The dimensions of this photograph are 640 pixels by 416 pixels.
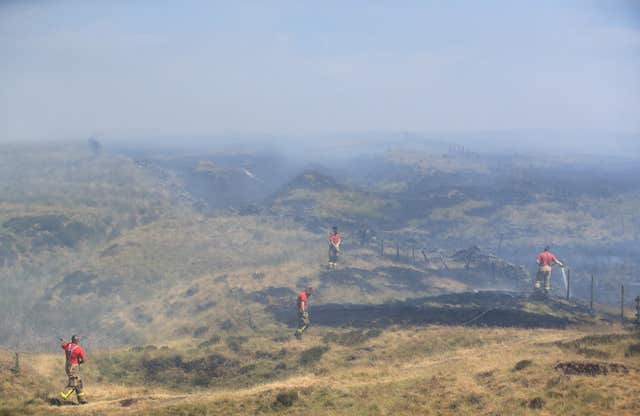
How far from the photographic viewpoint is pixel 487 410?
1380cm

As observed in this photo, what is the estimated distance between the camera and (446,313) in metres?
30.5

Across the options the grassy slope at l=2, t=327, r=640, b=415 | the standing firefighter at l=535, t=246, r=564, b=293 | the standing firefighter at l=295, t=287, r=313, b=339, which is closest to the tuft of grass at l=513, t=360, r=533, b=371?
the grassy slope at l=2, t=327, r=640, b=415

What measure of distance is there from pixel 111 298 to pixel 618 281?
50845 mm

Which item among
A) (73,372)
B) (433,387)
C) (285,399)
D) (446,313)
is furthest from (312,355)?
(73,372)

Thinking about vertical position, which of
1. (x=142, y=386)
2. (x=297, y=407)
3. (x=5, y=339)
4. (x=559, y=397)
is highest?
(x=559, y=397)

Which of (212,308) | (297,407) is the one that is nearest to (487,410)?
(297,407)

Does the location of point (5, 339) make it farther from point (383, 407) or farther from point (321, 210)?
point (321, 210)

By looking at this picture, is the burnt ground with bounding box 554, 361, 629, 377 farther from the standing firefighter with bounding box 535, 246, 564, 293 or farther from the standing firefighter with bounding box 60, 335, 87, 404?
the standing firefighter with bounding box 60, 335, 87, 404

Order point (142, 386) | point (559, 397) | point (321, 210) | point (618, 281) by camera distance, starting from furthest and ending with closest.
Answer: point (321, 210) < point (618, 281) < point (142, 386) < point (559, 397)

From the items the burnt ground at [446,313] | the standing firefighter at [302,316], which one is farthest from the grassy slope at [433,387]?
the burnt ground at [446,313]

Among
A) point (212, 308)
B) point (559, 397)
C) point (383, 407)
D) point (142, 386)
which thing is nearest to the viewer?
point (559, 397)

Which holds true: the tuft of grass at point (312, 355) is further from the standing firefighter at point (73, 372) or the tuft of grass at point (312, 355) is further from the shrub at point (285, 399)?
the standing firefighter at point (73, 372)

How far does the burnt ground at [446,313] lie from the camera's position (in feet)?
93.8

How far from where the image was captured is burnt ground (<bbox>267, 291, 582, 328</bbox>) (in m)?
28.6
